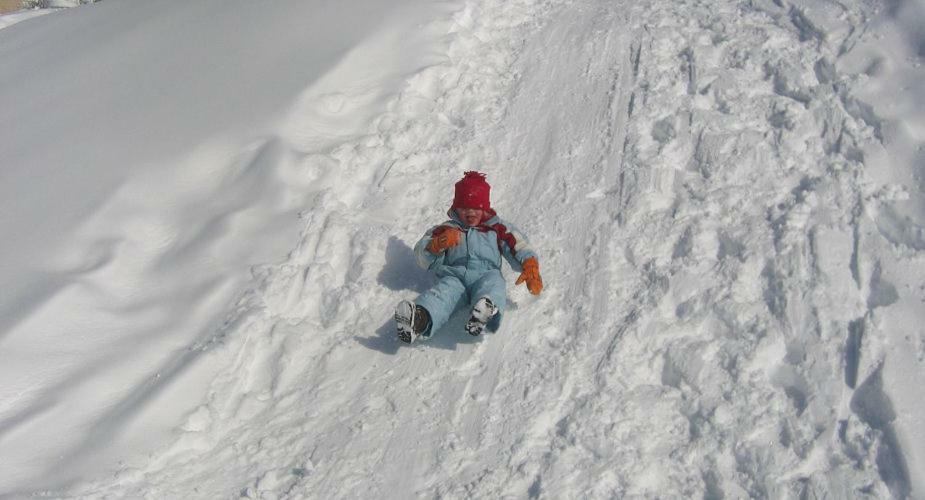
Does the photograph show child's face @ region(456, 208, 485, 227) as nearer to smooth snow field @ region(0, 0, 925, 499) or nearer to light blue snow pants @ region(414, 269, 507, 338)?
light blue snow pants @ region(414, 269, 507, 338)

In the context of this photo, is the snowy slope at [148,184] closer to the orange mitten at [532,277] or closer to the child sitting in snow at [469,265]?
the child sitting in snow at [469,265]

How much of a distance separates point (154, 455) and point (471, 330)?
142 cm

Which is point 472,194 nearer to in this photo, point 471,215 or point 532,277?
point 471,215

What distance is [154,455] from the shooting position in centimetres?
312

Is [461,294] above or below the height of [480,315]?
below

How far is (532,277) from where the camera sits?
12.0ft

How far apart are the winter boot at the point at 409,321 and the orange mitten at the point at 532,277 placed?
0.52 metres

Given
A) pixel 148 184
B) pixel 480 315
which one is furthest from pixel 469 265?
pixel 148 184

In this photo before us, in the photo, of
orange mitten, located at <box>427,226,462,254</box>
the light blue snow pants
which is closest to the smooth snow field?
the light blue snow pants

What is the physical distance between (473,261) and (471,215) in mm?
266

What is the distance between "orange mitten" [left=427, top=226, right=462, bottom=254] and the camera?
148 inches

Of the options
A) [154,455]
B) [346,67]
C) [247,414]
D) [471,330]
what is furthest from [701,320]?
[346,67]

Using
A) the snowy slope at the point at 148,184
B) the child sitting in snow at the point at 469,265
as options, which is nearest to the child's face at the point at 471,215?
the child sitting in snow at the point at 469,265

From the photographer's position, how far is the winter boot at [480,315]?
342 cm
